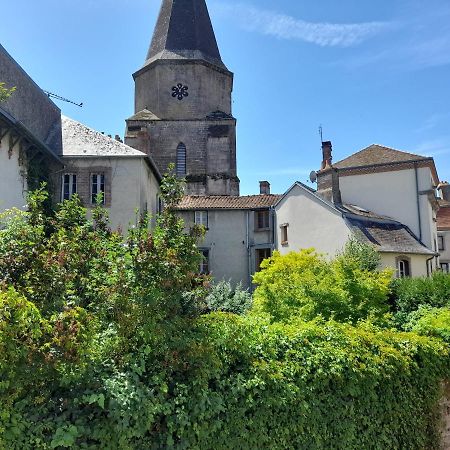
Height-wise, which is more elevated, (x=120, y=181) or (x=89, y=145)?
(x=89, y=145)

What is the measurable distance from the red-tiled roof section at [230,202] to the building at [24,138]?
325 inches

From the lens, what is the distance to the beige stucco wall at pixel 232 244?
27.0m

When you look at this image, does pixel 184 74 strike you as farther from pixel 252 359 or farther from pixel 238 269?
pixel 252 359

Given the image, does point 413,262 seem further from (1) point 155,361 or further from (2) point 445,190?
(2) point 445,190

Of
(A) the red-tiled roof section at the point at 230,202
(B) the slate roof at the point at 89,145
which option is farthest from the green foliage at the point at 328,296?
(A) the red-tiled roof section at the point at 230,202

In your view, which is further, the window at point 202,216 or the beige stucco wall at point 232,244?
the beige stucco wall at point 232,244

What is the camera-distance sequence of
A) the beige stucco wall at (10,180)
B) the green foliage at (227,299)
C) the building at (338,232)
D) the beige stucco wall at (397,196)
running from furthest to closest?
the beige stucco wall at (397,196) → the building at (338,232) → the green foliage at (227,299) → the beige stucco wall at (10,180)

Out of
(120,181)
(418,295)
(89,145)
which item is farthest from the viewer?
(89,145)

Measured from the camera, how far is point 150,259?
5992 mm

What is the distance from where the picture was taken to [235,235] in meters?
27.1

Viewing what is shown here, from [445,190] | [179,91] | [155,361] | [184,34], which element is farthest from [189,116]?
[155,361]

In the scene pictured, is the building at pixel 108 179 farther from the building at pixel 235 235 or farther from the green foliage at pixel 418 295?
the green foliage at pixel 418 295

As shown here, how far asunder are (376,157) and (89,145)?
16.4m

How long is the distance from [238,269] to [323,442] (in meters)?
20.1
